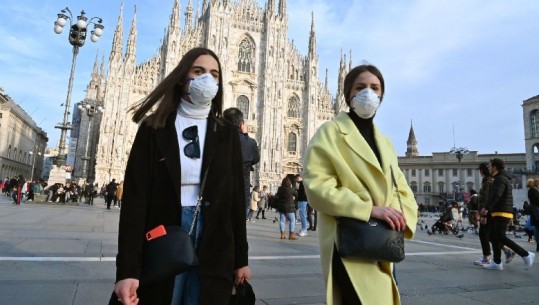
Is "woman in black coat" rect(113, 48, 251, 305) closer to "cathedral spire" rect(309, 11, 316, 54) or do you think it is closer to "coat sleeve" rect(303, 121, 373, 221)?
"coat sleeve" rect(303, 121, 373, 221)

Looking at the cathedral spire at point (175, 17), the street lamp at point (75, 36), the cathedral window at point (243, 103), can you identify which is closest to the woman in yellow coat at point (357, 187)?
the street lamp at point (75, 36)

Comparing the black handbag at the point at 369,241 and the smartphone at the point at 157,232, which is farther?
the black handbag at the point at 369,241

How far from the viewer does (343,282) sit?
1857 millimetres

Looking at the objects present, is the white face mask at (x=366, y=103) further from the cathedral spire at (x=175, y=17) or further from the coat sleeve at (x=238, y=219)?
the cathedral spire at (x=175, y=17)

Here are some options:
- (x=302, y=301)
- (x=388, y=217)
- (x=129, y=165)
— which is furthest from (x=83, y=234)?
(x=388, y=217)

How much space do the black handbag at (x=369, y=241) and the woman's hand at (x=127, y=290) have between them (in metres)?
0.96

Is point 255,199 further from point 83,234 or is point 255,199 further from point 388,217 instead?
point 388,217

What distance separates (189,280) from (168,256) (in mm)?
294

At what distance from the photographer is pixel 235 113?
4.41 metres

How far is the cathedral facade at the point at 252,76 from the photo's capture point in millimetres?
31750

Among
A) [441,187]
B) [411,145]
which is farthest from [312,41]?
[411,145]

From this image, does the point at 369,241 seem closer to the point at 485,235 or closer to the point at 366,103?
the point at 366,103

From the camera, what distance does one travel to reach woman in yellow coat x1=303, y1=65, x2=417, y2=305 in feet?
5.91

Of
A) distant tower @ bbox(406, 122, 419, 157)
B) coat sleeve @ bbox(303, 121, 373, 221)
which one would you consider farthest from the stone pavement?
distant tower @ bbox(406, 122, 419, 157)
